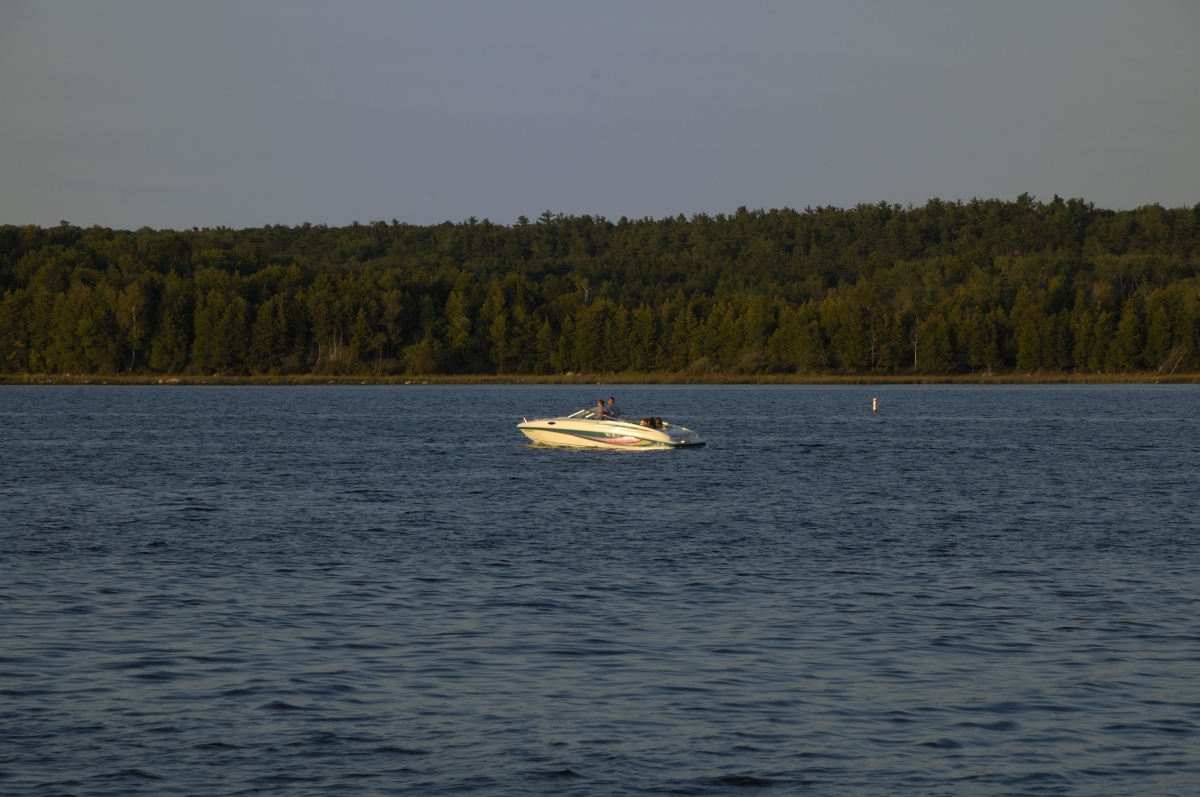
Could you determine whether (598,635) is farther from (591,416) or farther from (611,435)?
(591,416)

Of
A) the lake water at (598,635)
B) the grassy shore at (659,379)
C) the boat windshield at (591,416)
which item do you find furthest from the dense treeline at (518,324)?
the lake water at (598,635)

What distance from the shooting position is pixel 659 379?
178 metres

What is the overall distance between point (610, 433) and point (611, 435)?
10cm

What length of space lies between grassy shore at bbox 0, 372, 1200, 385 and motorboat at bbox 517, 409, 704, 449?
11301 cm

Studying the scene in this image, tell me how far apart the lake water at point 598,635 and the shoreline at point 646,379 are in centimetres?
12891

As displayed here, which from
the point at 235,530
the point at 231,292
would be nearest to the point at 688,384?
the point at 231,292

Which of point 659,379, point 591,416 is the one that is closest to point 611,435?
point 591,416

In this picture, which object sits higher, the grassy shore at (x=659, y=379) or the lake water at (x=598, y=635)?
the grassy shore at (x=659, y=379)

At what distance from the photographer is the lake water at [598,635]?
1335cm

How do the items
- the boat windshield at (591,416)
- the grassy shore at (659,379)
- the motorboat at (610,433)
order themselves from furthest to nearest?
the grassy shore at (659,379), the boat windshield at (591,416), the motorboat at (610,433)

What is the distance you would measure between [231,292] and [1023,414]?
385 ft

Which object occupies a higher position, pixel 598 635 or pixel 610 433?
pixel 610 433

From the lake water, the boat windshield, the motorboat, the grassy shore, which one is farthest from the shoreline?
the lake water

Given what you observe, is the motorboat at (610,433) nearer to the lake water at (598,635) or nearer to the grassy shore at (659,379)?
the lake water at (598,635)
